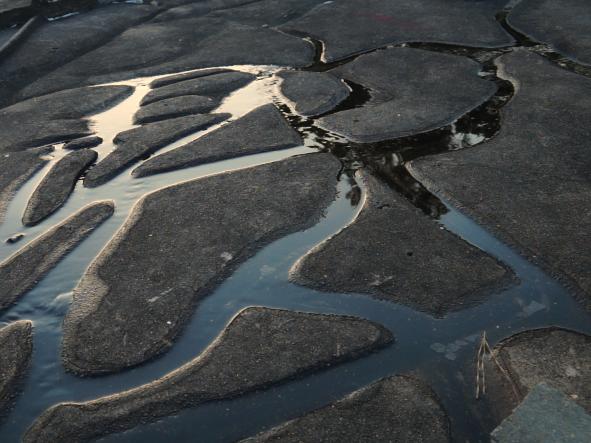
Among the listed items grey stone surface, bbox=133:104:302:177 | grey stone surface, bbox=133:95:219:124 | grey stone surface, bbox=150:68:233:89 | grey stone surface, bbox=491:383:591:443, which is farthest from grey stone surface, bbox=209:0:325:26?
grey stone surface, bbox=491:383:591:443

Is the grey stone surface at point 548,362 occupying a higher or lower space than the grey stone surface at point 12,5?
lower

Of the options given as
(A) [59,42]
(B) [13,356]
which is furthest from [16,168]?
(A) [59,42]

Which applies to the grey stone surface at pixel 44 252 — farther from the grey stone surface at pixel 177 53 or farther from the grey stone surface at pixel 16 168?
the grey stone surface at pixel 177 53

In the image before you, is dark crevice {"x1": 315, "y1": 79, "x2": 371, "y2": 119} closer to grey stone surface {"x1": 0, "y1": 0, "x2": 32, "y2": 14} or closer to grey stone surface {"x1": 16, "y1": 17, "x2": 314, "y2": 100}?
grey stone surface {"x1": 16, "y1": 17, "x2": 314, "y2": 100}

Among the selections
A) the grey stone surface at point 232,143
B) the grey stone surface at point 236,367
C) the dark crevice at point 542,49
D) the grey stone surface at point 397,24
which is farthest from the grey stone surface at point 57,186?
the dark crevice at point 542,49

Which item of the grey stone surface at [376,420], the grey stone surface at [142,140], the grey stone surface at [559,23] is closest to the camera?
the grey stone surface at [376,420]

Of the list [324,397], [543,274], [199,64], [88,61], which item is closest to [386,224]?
[543,274]

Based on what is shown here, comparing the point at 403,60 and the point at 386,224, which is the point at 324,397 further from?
the point at 403,60
